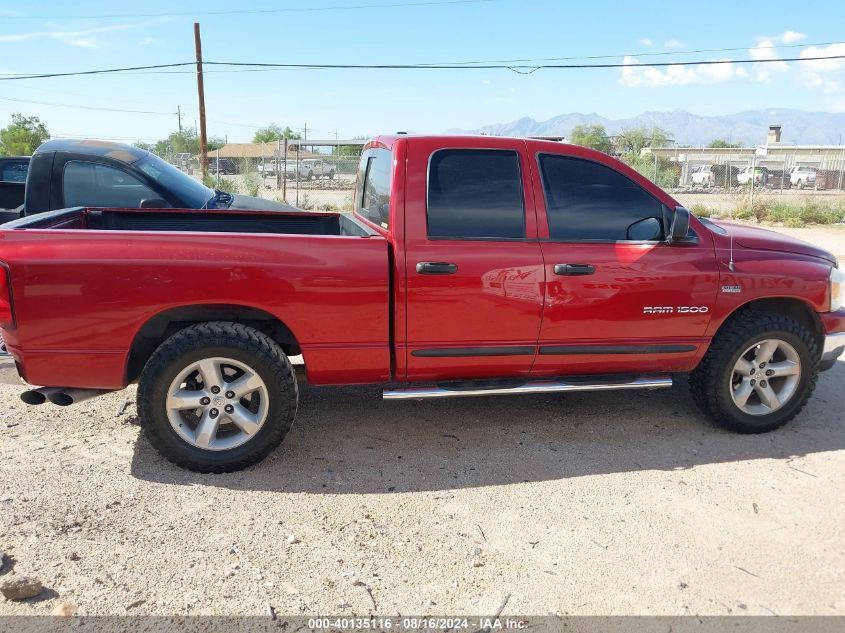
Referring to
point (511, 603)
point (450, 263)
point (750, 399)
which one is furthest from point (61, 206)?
point (750, 399)

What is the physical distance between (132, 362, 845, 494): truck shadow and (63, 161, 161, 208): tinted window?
2.93 m

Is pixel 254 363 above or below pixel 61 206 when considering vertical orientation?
below

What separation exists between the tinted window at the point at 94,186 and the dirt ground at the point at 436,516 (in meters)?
2.38

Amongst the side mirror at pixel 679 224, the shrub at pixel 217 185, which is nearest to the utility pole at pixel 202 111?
the shrub at pixel 217 185

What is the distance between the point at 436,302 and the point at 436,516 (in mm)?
1174

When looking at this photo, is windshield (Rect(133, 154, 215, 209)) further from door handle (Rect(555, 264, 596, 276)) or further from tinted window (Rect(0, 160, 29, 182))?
door handle (Rect(555, 264, 596, 276))

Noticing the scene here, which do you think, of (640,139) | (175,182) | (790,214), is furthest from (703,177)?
(175,182)

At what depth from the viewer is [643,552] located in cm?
308

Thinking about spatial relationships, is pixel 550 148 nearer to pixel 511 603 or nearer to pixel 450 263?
pixel 450 263

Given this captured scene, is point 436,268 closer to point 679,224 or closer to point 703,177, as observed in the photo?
point 679,224

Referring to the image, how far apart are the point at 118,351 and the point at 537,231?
245cm

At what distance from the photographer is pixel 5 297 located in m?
3.38

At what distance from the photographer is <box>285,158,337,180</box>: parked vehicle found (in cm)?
3713

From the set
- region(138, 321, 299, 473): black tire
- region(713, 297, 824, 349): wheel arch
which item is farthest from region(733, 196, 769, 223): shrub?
region(138, 321, 299, 473): black tire
